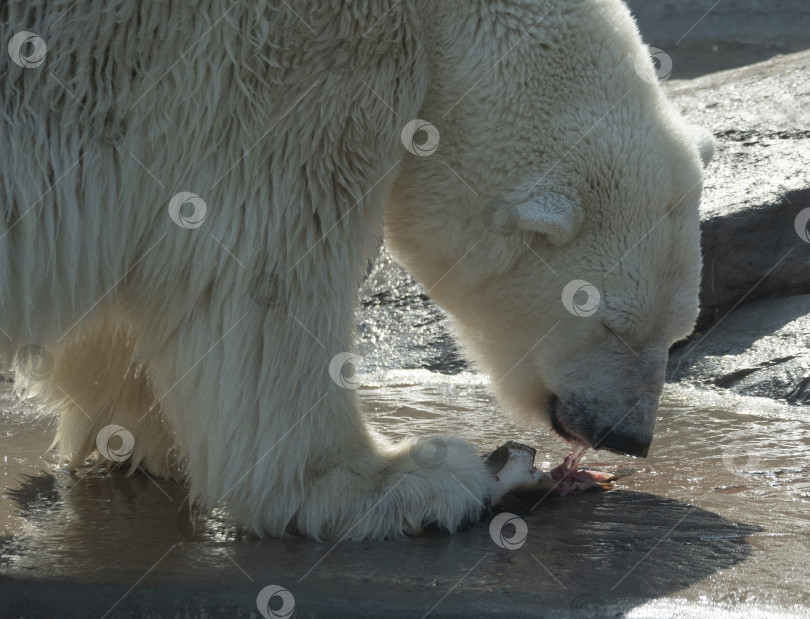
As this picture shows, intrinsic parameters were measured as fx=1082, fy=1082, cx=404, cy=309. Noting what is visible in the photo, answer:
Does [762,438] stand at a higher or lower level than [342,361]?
lower

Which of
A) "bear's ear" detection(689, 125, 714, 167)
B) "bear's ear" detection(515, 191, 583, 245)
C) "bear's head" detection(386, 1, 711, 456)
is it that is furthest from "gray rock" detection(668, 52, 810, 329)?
"bear's ear" detection(515, 191, 583, 245)

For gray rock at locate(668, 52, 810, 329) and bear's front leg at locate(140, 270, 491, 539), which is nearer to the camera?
bear's front leg at locate(140, 270, 491, 539)

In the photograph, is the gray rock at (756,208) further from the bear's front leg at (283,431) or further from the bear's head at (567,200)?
the bear's front leg at (283,431)

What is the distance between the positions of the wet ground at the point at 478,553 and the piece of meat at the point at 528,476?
0.17ft

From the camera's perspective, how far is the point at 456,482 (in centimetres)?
276

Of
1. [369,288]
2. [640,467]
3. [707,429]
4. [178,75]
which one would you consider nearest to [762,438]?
[707,429]

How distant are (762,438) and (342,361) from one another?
1.58 meters

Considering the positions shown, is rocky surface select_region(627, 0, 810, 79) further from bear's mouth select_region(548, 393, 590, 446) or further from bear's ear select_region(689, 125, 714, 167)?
bear's mouth select_region(548, 393, 590, 446)

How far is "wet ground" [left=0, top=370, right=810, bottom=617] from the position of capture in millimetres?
2189

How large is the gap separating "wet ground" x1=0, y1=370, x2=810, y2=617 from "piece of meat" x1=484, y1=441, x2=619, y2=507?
52 mm

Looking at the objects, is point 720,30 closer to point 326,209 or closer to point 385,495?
point 326,209

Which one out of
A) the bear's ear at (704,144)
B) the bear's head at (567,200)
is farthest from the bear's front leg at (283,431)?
the bear's ear at (704,144)

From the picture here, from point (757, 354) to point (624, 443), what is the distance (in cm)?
176

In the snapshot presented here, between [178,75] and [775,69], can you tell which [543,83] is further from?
[775,69]
